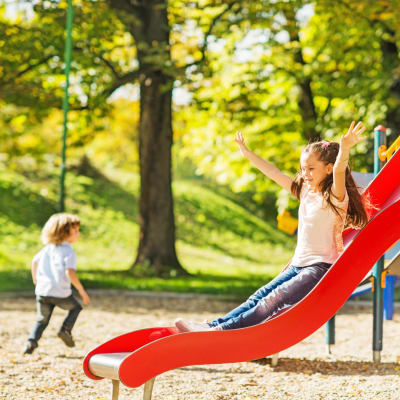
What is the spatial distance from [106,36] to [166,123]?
2.10 meters

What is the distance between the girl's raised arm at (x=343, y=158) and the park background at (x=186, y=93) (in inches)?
297

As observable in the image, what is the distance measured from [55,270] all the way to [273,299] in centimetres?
274

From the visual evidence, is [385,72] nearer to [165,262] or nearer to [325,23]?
[325,23]

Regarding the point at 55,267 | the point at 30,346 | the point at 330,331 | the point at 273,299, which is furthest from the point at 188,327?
the point at 330,331

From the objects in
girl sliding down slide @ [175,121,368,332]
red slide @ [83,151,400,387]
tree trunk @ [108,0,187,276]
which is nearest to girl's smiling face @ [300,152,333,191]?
girl sliding down slide @ [175,121,368,332]

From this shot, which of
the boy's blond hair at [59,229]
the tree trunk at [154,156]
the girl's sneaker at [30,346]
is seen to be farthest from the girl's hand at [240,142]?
the tree trunk at [154,156]

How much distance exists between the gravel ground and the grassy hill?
5.42 metres

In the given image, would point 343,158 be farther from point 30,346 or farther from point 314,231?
point 30,346

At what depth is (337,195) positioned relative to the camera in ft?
14.6

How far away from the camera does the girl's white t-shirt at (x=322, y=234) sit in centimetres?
448

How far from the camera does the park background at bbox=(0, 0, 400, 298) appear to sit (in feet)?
43.9

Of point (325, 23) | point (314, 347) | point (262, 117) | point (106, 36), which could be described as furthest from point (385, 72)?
point (314, 347)

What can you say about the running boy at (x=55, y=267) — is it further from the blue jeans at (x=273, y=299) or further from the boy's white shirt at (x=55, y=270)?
the blue jeans at (x=273, y=299)

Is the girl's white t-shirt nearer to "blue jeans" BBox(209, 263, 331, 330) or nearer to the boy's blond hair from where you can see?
"blue jeans" BBox(209, 263, 331, 330)
